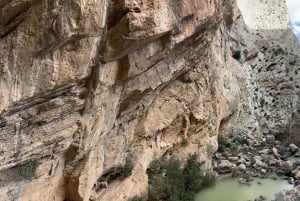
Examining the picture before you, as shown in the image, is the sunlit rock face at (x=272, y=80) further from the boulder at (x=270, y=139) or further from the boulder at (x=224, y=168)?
the boulder at (x=224, y=168)

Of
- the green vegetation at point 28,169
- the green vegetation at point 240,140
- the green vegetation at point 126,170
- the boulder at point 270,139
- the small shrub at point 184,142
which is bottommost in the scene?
the boulder at point 270,139

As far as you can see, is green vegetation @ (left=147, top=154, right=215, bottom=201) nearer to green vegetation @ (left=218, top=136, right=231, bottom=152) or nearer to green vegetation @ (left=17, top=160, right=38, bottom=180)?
green vegetation @ (left=218, top=136, right=231, bottom=152)

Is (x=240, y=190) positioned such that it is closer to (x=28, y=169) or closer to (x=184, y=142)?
(x=184, y=142)

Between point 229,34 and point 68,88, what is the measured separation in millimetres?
19818

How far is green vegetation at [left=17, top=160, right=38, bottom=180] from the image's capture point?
10.8m

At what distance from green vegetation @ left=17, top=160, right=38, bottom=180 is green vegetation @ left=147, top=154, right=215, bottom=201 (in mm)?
6958

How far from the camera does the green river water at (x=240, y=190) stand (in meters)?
19.7

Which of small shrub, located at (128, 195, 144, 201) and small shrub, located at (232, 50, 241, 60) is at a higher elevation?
small shrub, located at (232, 50, 241, 60)

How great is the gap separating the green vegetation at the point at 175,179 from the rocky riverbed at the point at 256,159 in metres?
2.36

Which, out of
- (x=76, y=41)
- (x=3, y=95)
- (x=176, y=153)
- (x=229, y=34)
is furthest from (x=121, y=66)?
(x=229, y=34)

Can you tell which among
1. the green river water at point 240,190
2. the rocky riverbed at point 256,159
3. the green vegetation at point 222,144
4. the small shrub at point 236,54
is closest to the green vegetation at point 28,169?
the green river water at point 240,190

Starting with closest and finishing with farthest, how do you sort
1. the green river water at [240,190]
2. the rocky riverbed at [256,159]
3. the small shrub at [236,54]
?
the green river water at [240,190], the rocky riverbed at [256,159], the small shrub at [236,54]

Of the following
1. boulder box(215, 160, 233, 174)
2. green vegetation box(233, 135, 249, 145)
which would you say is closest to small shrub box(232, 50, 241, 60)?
green vegetation box(233, 135, 249, 145)

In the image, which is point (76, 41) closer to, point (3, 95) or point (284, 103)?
point (3, 95)
